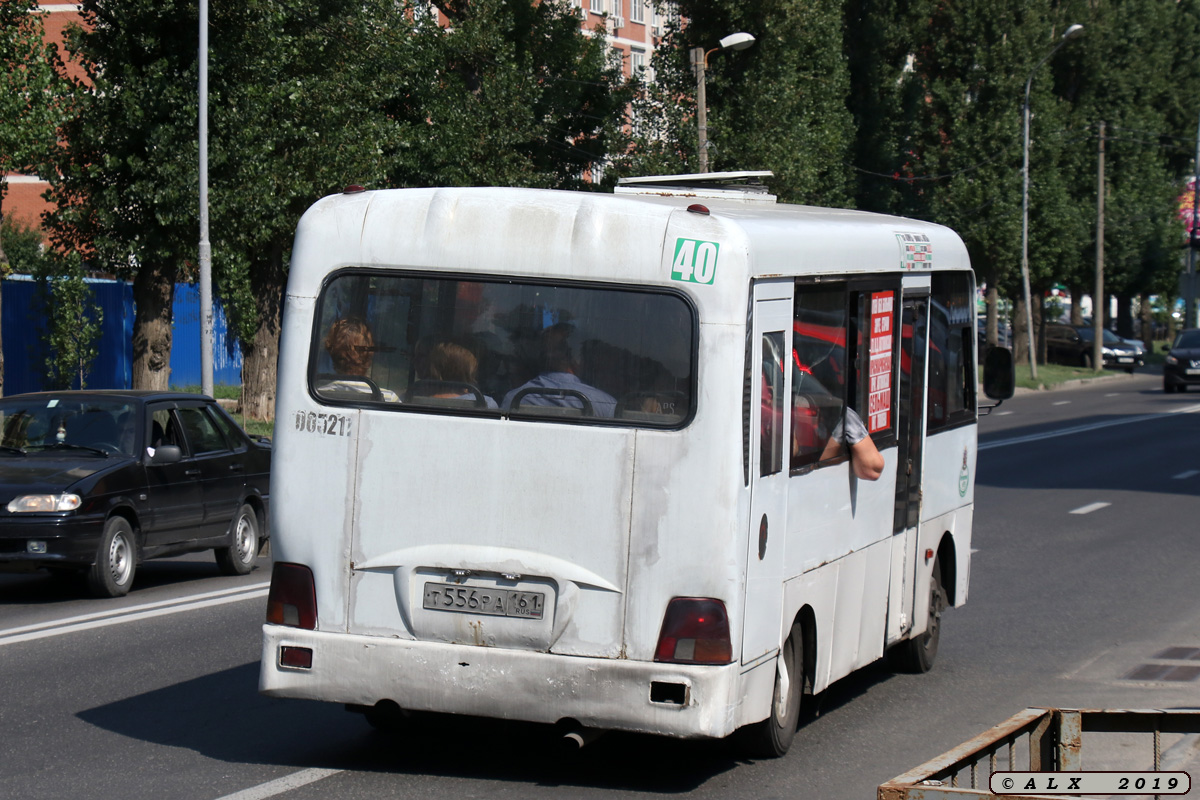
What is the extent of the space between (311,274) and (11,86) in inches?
582

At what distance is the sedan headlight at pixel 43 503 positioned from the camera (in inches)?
444

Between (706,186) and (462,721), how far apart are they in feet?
10.1

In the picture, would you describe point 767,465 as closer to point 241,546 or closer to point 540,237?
point 540,237

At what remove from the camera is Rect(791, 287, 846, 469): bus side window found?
6.69 meters

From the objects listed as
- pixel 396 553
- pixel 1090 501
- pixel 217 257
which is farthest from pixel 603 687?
pixel 217 257

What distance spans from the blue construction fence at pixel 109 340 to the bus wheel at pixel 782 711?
2250 centimetres

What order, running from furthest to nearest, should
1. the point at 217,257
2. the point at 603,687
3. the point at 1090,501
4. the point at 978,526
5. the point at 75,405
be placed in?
1. the point at 217,257
2. the point at 1090,501
3. the point at 978,526
4. the point at 75,405
5. the point at 603,687

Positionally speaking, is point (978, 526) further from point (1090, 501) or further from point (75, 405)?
point (75, 405)

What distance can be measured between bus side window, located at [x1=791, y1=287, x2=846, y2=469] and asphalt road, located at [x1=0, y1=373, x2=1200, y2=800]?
132 cm

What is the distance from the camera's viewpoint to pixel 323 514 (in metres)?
6.37

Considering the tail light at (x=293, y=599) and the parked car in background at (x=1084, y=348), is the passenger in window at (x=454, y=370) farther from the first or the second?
the parked car in background at (x=1084, y=348)

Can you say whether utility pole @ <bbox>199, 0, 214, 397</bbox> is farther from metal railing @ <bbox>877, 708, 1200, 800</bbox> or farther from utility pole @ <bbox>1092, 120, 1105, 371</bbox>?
utility pole @ <bbox>1092, 120, 1105, 371</bbox>

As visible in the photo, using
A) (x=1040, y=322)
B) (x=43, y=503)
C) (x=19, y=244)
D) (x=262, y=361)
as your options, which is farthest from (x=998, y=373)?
(x=1040, y=322)

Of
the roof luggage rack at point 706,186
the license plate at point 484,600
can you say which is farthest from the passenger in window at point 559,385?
the roof luggage rack at point 706,186
